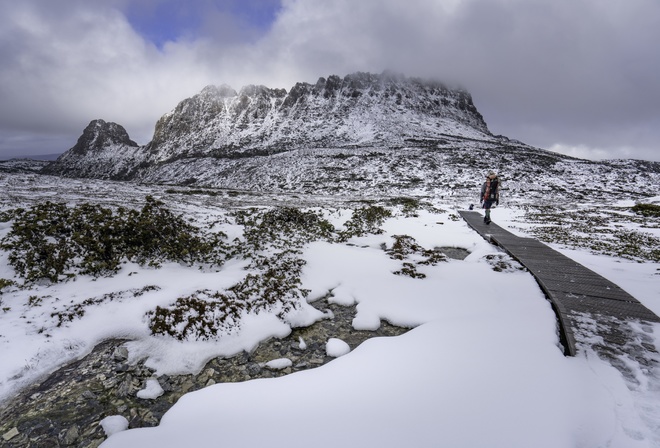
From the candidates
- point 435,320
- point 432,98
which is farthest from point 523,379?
point 432,98

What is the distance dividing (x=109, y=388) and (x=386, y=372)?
129 inches

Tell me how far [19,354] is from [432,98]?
13442cm

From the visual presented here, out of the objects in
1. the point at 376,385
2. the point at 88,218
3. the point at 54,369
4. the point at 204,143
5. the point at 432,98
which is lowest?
the point at 54,369

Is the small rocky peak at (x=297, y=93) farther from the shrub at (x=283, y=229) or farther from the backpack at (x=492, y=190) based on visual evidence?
the shrub at (x=283, y=229)

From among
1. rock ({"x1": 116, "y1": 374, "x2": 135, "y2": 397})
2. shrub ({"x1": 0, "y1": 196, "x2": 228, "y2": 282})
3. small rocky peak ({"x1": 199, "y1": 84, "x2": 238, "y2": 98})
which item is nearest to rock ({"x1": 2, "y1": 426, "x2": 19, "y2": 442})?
rock ({"x1": 116, "y1": 374, "x2": 135, "y2": 397})

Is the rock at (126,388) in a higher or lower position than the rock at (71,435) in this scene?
higher

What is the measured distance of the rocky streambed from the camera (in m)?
2.76

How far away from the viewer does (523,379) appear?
3.33 meters

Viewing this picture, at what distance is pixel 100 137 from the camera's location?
13338 centimetres

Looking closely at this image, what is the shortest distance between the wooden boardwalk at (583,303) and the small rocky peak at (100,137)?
526ft

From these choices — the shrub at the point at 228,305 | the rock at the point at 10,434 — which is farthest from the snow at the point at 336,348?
the rock at the point at 10,434

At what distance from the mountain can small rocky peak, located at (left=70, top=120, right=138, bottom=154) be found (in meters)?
0.53

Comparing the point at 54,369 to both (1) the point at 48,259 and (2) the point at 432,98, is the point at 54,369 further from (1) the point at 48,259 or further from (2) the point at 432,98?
(2) the point at 432,98

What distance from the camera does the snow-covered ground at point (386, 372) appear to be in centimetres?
266
